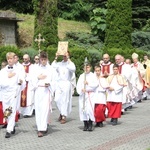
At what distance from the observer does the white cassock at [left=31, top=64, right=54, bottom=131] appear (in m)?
11.1

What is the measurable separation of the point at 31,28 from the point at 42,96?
73.3 feet

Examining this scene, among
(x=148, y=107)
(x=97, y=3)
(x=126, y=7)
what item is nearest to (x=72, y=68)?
(x=148, y=107)

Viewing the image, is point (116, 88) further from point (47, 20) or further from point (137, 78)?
point (47, 20)

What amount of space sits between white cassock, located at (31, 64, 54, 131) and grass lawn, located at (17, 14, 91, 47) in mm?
19190

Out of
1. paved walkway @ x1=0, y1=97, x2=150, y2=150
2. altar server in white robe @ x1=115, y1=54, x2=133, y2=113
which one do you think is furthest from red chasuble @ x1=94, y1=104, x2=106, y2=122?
altar server in white robe @ x1=115, y1=54, x2=133, y2=113

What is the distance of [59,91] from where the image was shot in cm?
1355

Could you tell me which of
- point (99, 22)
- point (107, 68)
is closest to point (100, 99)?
point (107, 68)

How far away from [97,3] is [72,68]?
82.9ft

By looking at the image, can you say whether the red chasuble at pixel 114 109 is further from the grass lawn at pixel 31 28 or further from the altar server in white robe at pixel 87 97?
the grass lawn at pixel 31 28

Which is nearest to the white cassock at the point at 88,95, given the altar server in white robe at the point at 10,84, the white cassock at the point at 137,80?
the altar server in white robe at the point at 10,84

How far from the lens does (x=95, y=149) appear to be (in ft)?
31.2

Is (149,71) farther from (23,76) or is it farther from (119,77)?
(23,76)

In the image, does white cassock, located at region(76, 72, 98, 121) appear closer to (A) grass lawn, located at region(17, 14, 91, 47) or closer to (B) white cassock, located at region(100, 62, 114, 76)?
(B) white cassock, located at region(100, 62, 114, 76)

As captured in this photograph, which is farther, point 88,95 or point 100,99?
point 100,99
